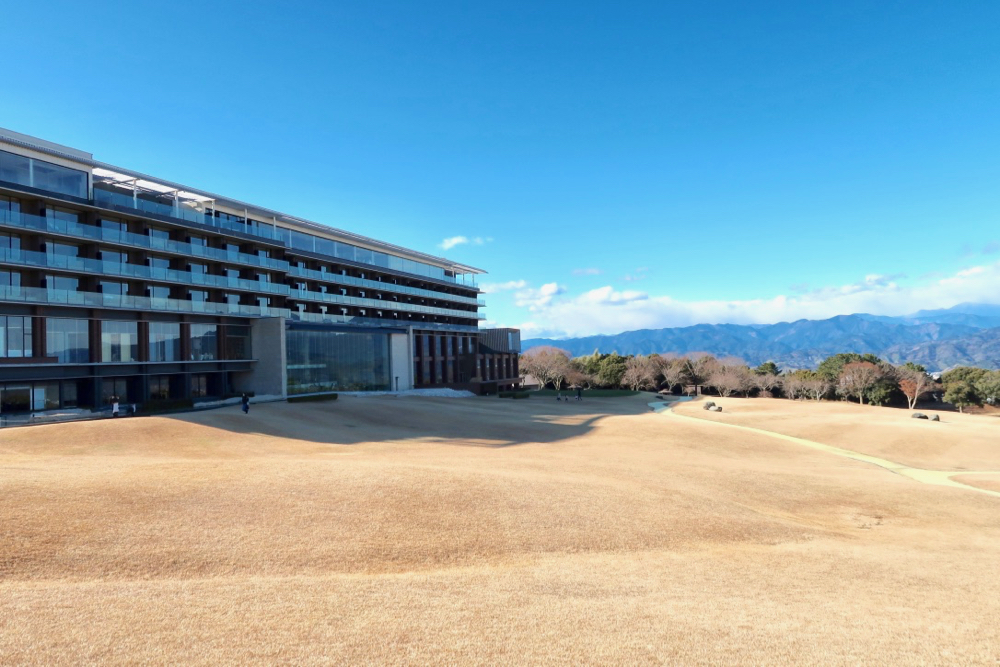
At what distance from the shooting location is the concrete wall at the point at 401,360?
72.1 metres

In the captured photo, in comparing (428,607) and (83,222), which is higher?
(83,222)

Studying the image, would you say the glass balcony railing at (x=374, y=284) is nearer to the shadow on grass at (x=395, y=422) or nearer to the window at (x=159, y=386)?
the window at (x=159, y=386)

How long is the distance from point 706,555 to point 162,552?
44.7ft

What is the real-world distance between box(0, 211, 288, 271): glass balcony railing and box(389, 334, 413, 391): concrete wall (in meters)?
16.9

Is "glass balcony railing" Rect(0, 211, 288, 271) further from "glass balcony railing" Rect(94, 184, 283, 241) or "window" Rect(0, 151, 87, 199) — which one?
"window" Rect(0, 151, 87, 199)

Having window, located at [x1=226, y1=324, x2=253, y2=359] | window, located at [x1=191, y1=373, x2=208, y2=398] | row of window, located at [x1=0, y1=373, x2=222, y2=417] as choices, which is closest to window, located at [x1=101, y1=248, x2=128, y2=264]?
row of window, located at [x1=0, y1=373, x2=222, y2=417]

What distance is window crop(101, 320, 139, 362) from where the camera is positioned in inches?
1892

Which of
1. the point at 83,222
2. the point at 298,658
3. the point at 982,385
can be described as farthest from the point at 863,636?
the point at 982,385

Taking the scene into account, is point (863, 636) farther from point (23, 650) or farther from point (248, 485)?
point (248, 485)

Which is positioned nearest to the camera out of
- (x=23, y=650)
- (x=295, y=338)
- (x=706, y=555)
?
(x=23, y=650)

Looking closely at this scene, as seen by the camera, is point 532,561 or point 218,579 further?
point 532,561

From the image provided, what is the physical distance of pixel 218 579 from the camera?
11.8 m

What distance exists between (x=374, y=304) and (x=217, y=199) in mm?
25653

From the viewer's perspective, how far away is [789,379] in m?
102
